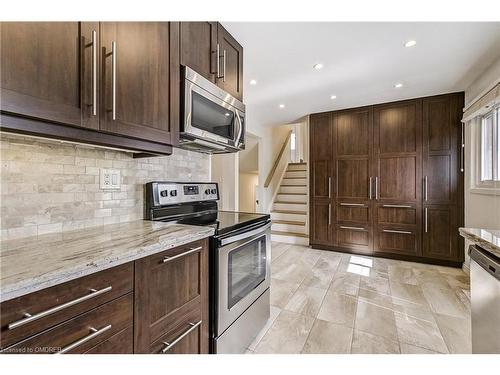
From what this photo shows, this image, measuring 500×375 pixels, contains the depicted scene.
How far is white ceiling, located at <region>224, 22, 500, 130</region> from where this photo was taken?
5.86 feet

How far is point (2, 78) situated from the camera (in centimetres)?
72

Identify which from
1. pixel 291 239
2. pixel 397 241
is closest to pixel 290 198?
pixel 291 239

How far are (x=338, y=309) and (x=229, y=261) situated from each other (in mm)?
1373

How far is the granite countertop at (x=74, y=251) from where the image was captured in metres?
0.61

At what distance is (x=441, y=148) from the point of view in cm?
320

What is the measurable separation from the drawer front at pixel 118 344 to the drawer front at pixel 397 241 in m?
3.69

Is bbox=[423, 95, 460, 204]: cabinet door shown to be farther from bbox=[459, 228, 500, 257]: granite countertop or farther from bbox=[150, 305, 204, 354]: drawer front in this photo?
bbox=[150, 305, 204, 354]: drawer front

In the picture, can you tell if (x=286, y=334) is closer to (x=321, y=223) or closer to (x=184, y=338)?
(x=184, y=338)

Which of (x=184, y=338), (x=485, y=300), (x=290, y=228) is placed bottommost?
(x=290, y=228)

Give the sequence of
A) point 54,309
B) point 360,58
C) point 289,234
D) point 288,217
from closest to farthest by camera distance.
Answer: point 54,309 < point 360,58 < point 289,234 < point 288,217
